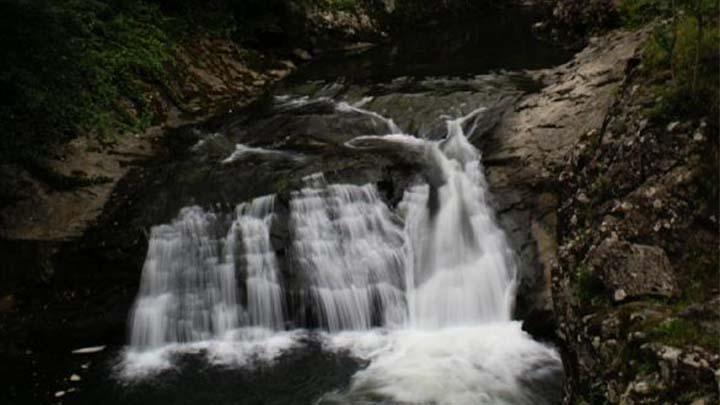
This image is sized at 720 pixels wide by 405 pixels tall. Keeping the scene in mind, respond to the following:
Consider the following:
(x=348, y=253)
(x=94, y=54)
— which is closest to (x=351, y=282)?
(x=348, y=253)

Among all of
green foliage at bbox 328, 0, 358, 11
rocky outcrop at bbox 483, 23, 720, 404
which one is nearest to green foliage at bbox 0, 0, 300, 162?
green foliage at bbox 328, 0, 358, 11

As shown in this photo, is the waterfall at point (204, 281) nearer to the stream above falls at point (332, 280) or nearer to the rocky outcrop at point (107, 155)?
the stream above falls at point (332, 280)

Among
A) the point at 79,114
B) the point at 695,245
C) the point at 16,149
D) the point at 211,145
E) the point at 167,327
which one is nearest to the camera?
the point at 695,245

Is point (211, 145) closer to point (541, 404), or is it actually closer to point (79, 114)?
point (79, 114)

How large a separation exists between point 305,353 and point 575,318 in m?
3.74

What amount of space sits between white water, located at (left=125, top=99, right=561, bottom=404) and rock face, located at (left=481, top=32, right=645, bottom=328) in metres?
0.29

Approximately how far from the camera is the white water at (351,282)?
841cm

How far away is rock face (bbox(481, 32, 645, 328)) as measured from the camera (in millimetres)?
8773

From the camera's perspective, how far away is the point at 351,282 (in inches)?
366

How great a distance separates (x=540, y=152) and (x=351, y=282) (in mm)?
3702

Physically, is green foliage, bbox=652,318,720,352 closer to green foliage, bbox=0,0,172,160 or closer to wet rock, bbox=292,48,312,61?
green foliage, bbox=0,0,172,160

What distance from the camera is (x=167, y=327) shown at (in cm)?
891

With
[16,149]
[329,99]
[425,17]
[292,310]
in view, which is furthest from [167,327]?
[425,17]

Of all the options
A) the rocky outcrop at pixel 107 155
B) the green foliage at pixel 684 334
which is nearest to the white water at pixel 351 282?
the rocky outcrop at pixel 107 155
